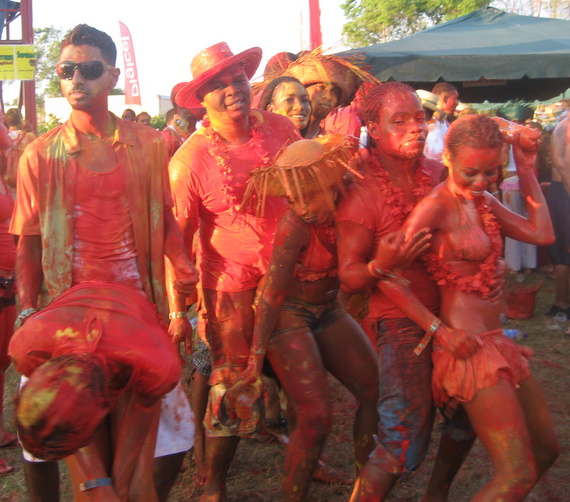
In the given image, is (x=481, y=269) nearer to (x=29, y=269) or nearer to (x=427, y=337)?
→ (x=427, y=337)

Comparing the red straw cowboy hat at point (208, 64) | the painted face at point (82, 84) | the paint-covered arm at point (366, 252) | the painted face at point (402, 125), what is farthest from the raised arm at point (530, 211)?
the painted face at point (82, 84)

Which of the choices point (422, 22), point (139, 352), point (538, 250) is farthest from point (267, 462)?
point (422, 22)

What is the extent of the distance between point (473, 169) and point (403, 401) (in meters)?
1.01

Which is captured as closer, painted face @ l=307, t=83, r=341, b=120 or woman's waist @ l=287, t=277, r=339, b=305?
woman's waist @ l=287, t=277, r=339, b=305

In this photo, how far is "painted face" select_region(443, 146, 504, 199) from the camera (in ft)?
8.98

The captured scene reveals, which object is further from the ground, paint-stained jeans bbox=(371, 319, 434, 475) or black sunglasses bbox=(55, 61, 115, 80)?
black sunglasses bbox=(55, 61, 115, 80)

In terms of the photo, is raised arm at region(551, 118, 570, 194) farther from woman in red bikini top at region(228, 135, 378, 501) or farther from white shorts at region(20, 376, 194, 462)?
white shorts at region(20, 376, 194, 462)

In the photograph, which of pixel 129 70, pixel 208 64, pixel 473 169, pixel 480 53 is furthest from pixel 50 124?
pixel 473 169

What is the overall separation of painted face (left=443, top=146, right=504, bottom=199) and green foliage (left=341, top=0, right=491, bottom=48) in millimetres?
28394

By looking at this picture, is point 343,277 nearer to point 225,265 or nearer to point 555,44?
point 225,265

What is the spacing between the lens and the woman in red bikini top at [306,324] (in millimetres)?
3020

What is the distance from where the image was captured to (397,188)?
298cm

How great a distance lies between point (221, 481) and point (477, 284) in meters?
1.69

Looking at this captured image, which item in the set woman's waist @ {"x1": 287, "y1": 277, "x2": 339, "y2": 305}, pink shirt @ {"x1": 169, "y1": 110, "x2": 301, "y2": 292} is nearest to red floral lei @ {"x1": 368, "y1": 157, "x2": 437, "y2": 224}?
woman's waist @ {"x1": 287, "y1": 277, "x2": 339, "y2": 305}
